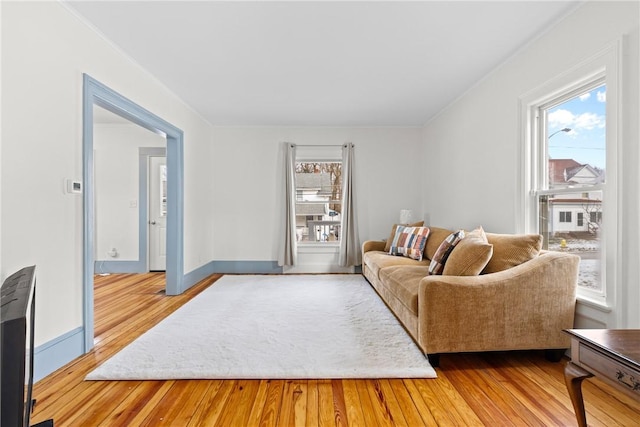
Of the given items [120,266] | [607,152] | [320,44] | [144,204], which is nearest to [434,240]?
[607,152]

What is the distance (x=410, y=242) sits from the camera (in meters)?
4.14

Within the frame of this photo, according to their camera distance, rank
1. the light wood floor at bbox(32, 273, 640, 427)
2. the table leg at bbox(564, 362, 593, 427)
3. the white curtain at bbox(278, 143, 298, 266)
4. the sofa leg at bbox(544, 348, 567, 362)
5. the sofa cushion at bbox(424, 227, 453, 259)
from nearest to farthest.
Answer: the table leg at bbox(564, 362, 593, 427) → the light wood floor at bbox(32, 273, 640, 427) → the sofa leg at bbox(544, 348, 567, 362) → the sofa cushion at bbox(424, 227, 453, 259) → the white curtain at bbox(278, 143, 298, 266)

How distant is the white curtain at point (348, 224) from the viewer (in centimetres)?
531

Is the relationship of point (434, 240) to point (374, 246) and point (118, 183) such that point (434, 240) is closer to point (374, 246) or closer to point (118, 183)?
point (374, 246)

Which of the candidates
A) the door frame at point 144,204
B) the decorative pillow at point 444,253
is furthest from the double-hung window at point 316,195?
the decorative pillow at point 444,253

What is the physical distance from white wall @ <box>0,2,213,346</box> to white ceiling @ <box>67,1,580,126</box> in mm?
294

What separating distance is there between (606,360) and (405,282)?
1639 millimetres

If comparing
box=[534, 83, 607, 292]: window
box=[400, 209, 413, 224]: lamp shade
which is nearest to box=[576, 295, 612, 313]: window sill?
box=[534, 83, 607, 292]: window

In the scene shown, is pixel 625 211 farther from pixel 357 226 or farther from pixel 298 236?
pixel 298 236

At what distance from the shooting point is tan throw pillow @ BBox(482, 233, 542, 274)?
2352mm

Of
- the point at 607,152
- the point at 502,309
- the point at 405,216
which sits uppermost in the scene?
the point at 607,152

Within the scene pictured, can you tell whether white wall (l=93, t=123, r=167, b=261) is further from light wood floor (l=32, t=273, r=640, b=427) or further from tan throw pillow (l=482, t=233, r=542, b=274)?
A: tan throw pillow (l=482, t=233, r=542, b=274)

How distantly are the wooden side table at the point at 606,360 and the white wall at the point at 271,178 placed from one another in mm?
4182

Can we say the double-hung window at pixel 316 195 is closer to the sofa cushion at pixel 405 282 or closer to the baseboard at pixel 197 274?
the baseboard at pixel 197 274
